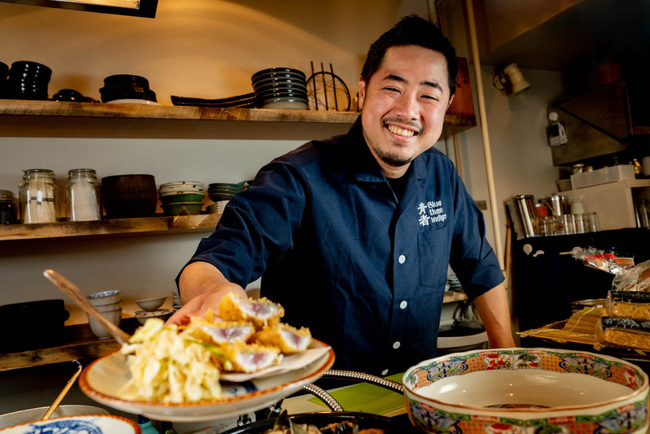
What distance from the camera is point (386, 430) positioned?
0.56 metres

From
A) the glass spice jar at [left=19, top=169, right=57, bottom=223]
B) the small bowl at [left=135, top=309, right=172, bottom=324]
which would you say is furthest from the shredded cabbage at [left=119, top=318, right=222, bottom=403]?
the glass spice jar at [left=19, top=169, right=57, bottom=223]

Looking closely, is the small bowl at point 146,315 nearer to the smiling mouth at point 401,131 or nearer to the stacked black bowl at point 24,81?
the stacked black bowl at point 24,81

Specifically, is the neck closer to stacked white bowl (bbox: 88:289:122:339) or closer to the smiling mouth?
the smiling mouth

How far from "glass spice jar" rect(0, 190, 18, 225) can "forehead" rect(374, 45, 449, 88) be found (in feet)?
5.89

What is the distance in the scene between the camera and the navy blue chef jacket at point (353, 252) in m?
1.39

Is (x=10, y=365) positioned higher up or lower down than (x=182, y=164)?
lower down

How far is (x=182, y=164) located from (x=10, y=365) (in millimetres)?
1322

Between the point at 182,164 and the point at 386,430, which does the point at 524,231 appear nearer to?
the point at 182,164

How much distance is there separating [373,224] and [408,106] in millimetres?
396

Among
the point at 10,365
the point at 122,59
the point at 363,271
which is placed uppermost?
the point at 122,59

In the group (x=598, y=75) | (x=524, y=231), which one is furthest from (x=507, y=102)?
(x=524, y=231)

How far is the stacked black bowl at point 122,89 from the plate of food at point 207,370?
6.33 feet

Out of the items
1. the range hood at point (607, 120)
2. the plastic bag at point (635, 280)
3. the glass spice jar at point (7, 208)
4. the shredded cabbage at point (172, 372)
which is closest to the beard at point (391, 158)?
the plastic bag at point (635, 280)

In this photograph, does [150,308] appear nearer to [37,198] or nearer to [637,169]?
[37,198]
